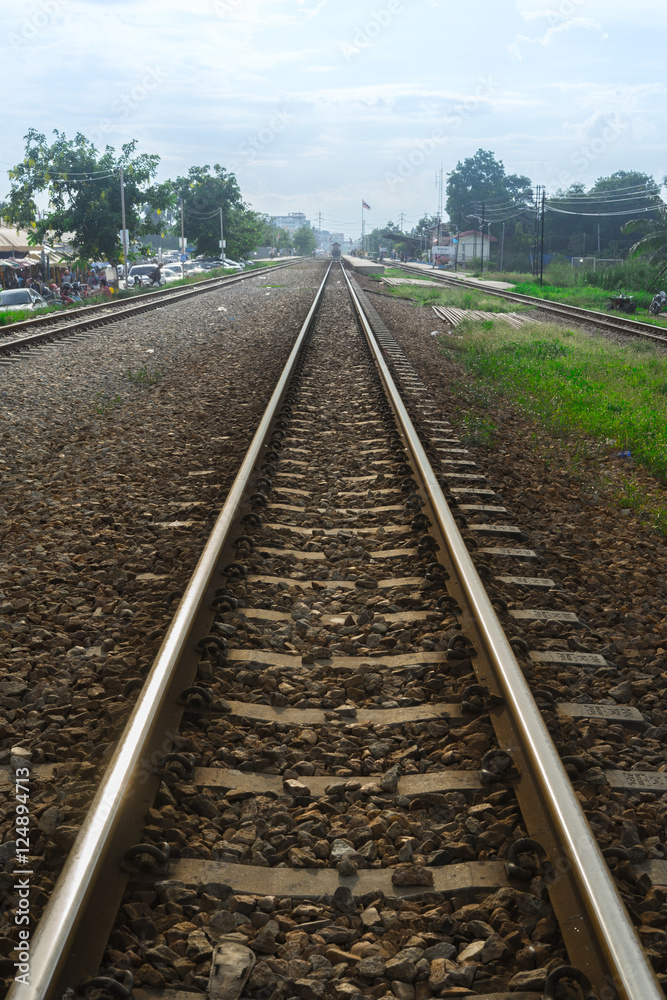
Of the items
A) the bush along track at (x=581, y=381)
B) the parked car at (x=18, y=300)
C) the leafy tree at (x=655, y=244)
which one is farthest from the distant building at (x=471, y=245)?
the bush along track at (x=581, y=381)

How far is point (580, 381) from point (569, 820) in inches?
425

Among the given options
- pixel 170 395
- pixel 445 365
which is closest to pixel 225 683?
pixel 170 395

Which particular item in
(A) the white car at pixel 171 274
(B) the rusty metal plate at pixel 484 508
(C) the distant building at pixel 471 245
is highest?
(C) the distant building at pixel 471 245

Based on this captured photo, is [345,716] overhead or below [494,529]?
below

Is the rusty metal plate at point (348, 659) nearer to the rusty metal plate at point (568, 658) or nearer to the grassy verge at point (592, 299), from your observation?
the rusty metal plate at point (568, 658)

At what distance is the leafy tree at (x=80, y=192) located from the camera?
40469 millimetres

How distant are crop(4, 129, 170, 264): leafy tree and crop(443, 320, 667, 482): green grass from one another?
1107 inches

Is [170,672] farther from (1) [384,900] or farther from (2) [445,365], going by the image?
(2) [445,365]

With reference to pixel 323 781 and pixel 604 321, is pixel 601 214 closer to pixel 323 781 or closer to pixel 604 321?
pixel 604 321

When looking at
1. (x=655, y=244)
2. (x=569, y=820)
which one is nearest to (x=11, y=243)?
(x=655, y=244)

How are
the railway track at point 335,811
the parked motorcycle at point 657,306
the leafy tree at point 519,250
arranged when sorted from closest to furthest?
the railway track at point 335,811 → the parked motorcycle at point 657,306 → the leafy tree at point 519,250

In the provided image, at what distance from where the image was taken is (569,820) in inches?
98.7

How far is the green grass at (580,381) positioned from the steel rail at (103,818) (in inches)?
218

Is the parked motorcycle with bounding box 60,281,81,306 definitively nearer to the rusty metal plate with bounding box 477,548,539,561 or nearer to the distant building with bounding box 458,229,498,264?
the rusty metal plate with bounding box 477,548,539,561
